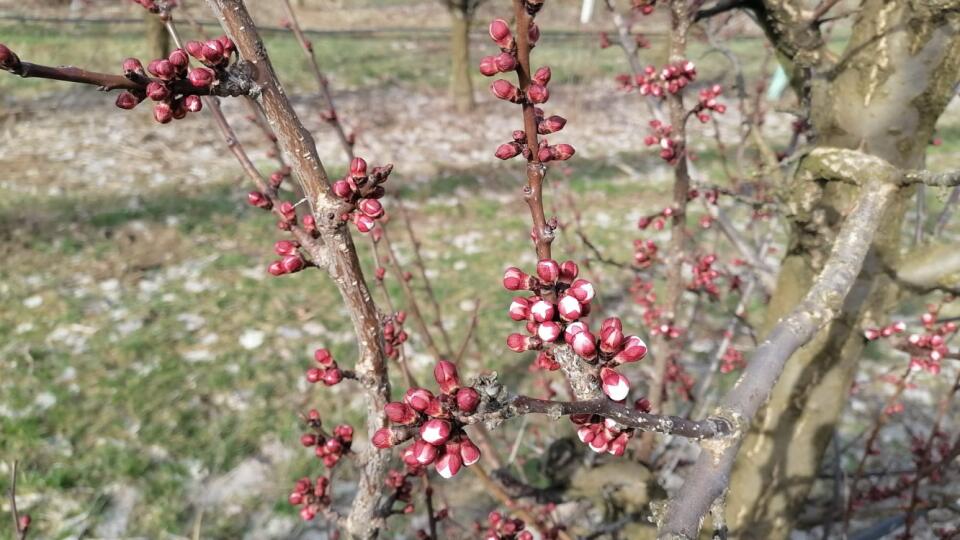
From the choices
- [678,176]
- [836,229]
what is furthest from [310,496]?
[836,229]

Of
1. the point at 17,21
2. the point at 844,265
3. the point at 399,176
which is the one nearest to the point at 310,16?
the point at 17,21

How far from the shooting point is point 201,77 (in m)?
0.79

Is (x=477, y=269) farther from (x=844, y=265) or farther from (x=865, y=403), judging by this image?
(x=844, y=265)

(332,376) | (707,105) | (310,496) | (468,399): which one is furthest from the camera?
(707,105)

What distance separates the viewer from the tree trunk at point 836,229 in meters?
1.86

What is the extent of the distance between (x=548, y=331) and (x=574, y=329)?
0.13ft

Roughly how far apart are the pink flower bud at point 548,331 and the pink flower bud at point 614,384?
9 centimetres

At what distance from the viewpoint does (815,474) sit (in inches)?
92.1

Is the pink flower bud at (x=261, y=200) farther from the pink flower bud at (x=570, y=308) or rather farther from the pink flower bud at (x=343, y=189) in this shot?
the pink flower bud at (x=570, y=308)

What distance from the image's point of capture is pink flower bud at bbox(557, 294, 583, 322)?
2.73ft

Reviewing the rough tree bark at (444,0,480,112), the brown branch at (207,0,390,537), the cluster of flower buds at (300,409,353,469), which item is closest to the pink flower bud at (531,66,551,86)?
the brown branch at (207,0,390,537)

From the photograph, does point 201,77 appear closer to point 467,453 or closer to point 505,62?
point 505,62

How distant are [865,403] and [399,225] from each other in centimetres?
478

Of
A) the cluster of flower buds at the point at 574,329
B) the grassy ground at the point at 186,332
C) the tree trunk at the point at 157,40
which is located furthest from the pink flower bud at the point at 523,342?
the tree trunk at the point at 157,40
